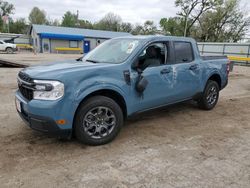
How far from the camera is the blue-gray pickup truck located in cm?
294

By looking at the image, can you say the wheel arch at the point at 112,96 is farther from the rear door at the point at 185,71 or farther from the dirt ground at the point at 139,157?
the rear door at the point at 185,71

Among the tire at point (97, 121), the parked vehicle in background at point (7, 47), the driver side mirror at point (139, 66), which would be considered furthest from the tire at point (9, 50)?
the tire at point (97, 121)

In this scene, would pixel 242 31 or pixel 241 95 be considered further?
pixel 242 31

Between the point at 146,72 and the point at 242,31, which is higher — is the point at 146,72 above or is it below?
below

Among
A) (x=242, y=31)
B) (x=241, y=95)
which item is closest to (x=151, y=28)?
(x=242, y=31)

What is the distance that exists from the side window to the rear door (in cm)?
29

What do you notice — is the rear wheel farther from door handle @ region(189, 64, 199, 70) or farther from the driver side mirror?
the driver side mirror

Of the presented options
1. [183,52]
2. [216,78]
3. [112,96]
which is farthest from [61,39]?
[112,96]

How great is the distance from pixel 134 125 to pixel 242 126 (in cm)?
226

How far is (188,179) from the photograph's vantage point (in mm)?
2641

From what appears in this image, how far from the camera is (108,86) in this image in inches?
130

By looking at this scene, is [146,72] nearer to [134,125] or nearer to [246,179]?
[134,125]

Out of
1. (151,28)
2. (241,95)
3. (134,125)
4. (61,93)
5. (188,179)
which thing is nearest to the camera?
(188,179)

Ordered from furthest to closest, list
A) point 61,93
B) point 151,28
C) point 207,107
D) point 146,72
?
point 151,28, point 207,107, point 146,72, point 61,93
